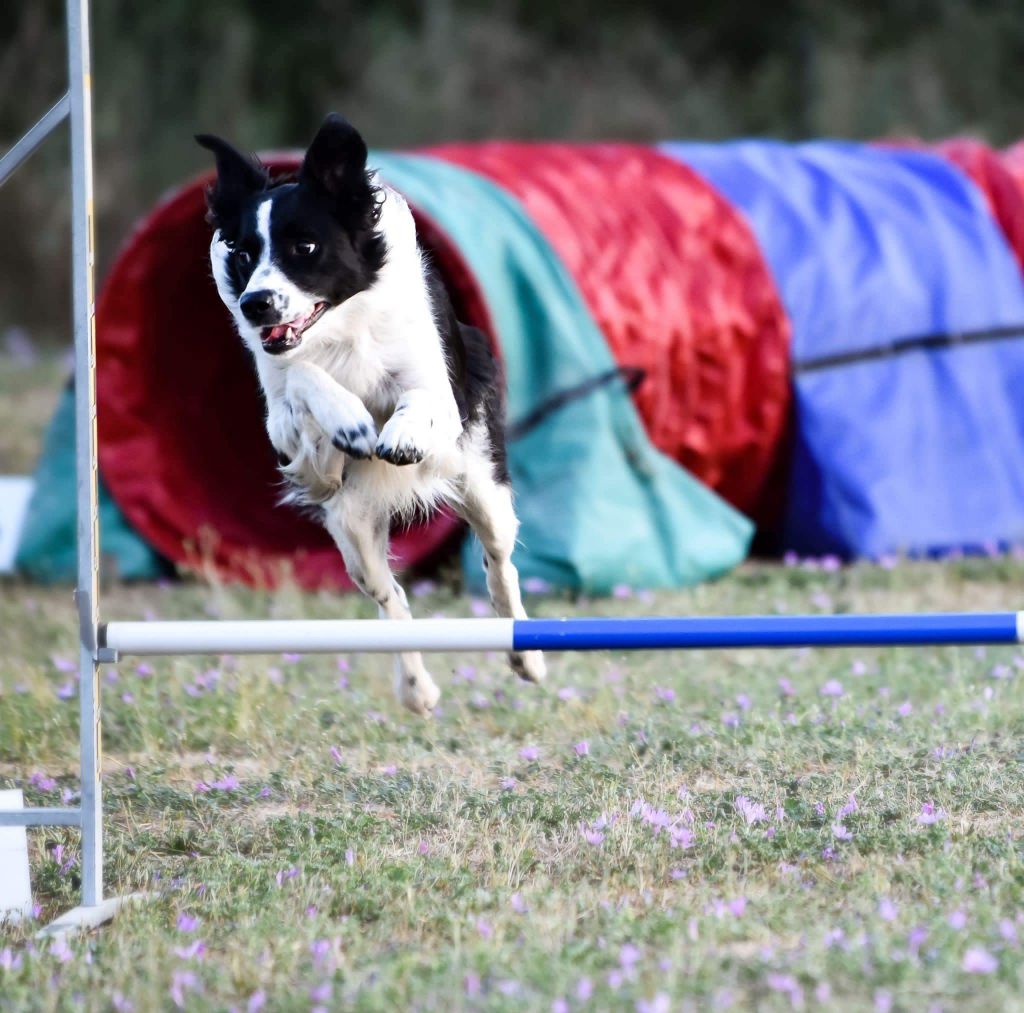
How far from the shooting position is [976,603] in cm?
655

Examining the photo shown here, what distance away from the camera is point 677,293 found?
7.06 meters

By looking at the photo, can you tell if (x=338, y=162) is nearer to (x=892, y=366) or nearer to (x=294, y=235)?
(x=294, y=235)

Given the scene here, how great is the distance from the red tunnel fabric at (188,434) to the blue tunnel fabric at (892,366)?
5.63ft

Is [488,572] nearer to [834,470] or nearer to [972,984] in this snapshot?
[972,984]

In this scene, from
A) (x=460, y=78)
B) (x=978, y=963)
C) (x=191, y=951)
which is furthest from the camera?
(x=460, y=78)

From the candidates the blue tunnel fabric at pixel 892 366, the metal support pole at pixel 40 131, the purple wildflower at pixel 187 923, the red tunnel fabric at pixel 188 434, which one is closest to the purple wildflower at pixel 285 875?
the purple wildflower at pixel 187 923

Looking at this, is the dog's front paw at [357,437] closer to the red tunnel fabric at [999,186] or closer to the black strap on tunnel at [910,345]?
the black strap on tunnel at [910,345]

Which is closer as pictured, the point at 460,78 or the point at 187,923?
the point at 187,923

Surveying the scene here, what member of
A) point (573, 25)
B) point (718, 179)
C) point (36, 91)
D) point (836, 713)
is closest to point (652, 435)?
point (718, 179)

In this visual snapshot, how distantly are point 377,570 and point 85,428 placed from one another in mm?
913

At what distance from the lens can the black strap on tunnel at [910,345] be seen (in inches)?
290

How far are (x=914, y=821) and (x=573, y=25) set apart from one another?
18090 millimetres

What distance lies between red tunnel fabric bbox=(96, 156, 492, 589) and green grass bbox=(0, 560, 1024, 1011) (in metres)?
1.13

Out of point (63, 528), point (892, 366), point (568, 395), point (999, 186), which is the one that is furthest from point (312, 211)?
point (999, 186)
